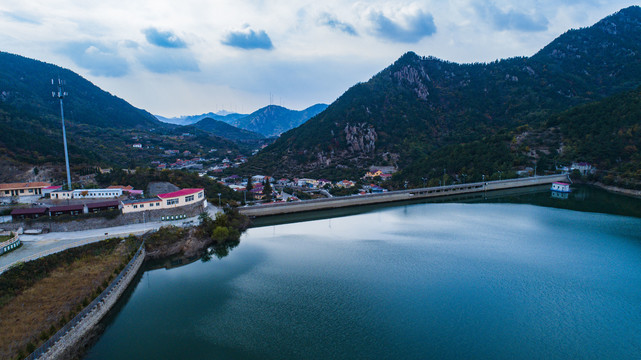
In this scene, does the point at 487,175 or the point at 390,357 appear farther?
the point at 487,175

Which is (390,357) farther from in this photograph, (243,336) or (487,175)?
(487,175)

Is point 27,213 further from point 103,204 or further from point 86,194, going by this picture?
point 86,194

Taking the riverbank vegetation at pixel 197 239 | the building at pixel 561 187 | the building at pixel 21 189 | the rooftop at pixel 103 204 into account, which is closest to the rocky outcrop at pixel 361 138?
the building at pixel 561 187

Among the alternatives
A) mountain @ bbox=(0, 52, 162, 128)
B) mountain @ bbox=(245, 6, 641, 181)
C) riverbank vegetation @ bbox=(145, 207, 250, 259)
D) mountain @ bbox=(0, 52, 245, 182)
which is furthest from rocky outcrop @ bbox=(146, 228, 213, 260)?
mountain @ bbox=(0, 52, 162, 128)

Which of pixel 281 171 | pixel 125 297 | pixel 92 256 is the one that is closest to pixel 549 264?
pixel 125 297

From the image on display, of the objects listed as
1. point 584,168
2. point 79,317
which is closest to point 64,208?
point 79,317

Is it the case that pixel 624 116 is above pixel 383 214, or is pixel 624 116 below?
Answer: above

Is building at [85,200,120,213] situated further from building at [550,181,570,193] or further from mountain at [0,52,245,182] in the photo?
building at [550,181,570,193]
